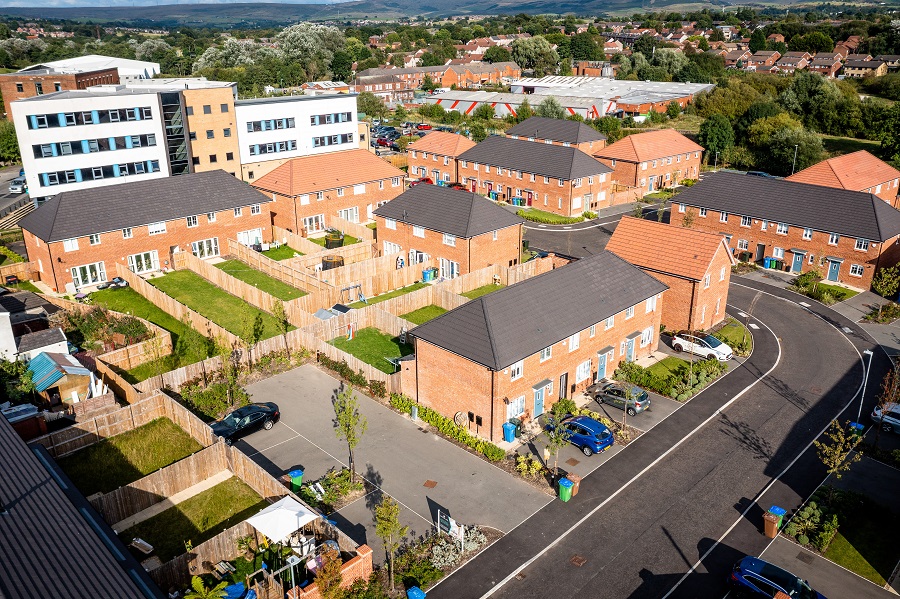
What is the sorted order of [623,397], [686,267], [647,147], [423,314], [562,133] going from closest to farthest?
[623,397]
[686,267]
[423,314]
[647,147]
[562,133]

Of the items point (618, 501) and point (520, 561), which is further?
point (618, 501)

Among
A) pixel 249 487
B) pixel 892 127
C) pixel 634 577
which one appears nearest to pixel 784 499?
pixel 634 577

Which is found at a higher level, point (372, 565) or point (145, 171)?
point (145, 171)

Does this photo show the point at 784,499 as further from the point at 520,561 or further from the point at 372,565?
the point at 372,565

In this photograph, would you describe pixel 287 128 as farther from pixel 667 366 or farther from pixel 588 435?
pixel 588 435

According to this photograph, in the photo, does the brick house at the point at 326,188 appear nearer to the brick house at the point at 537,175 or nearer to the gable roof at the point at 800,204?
the brick house at the point at 537,175

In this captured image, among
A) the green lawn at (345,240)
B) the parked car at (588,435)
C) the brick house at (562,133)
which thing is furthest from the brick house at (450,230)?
the brick house at (562,133)

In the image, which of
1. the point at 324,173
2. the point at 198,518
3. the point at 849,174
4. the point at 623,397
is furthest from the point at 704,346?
the point at 324,173
